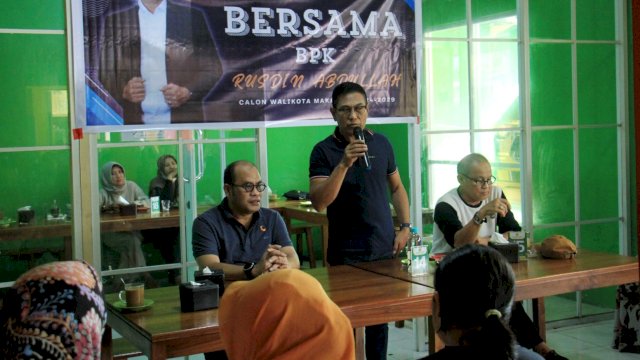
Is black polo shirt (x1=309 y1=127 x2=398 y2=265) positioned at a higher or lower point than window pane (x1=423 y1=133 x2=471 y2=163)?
lower

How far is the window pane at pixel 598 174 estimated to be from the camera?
589cm

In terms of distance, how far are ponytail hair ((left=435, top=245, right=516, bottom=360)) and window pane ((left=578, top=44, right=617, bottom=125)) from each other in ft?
13.5

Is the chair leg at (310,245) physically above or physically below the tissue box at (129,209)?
below

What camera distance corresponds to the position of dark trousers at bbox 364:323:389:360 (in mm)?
3904

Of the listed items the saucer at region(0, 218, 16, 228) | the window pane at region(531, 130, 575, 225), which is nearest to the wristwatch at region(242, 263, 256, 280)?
the saucer at region(0, 218, 16, 228)

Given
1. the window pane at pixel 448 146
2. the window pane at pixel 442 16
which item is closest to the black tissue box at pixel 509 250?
the window pane at pixel 448 146

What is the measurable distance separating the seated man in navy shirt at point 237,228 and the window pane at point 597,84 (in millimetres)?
3017

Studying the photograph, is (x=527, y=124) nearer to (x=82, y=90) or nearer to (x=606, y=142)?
(x=606, y=142)

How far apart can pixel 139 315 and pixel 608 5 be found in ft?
13.9

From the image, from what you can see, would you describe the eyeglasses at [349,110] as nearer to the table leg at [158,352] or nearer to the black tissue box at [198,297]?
the black tissue box at [198,297]

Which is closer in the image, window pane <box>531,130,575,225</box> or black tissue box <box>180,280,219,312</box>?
black tissue box <box>180,280,219,312</box>

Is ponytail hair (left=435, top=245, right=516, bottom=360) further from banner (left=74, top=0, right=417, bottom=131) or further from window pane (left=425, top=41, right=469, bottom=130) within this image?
window pane (left=425, top=41, right=469, bottom=130)

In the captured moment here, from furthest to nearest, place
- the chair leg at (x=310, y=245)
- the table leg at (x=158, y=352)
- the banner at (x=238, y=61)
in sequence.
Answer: the chair leg at (x=310, y=245), the banner at (x=238, y=61), the table leg at (x=158, y=352)

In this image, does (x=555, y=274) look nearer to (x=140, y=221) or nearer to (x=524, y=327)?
(x=524, y=327)
